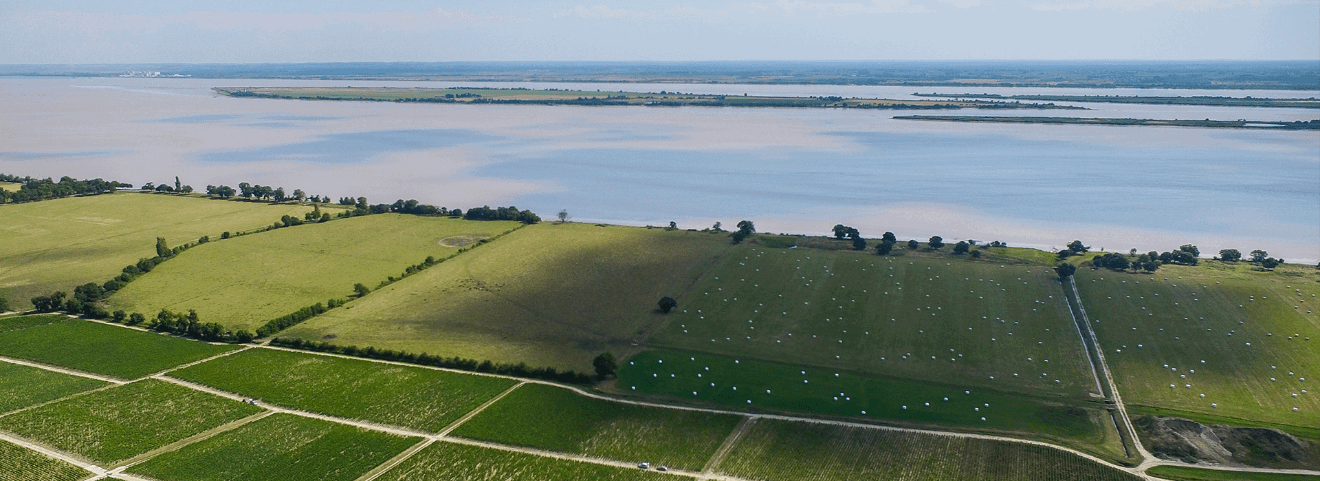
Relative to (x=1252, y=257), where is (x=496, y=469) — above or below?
below

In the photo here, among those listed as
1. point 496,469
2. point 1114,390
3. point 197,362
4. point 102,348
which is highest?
point 102,348

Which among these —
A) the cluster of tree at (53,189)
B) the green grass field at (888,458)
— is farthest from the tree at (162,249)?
the green grass field at (888,458)

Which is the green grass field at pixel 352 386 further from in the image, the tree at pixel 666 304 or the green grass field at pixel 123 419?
the tree at pixel 666 304

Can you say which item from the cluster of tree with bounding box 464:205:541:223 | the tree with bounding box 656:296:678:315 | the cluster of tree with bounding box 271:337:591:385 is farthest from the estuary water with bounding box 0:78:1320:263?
the cluster of tree with bounding box 271:337:591:385

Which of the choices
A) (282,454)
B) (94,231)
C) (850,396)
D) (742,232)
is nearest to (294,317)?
(282,454)

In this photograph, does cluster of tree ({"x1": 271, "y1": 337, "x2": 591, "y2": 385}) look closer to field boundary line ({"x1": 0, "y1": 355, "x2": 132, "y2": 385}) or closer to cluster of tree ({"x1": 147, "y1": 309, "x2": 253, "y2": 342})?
cluster of tree ({"x1": 147, "y1": 309, "x2": 253, "y2": 342})

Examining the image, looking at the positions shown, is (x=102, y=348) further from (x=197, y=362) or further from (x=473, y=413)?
(x=473, y=413)

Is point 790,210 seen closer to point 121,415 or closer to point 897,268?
point 897,268
